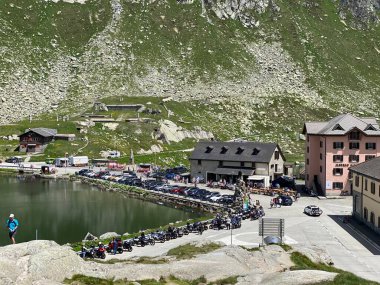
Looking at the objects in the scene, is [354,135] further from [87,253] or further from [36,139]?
[36,139]

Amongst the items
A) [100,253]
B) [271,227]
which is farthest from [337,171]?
[100,253]

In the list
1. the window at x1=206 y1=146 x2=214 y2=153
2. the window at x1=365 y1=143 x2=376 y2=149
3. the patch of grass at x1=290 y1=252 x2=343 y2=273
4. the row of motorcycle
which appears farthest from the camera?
the window at x1=206 y1=146 x2=214 y2=153

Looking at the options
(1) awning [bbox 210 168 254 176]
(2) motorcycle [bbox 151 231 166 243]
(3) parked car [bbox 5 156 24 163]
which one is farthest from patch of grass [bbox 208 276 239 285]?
(3) parked car [bbox 5 156 24 163]

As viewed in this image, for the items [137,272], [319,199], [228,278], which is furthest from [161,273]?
[319,199]

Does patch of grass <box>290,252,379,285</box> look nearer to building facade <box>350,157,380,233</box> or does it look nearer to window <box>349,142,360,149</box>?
building facade <box>350,157,380,233</box>

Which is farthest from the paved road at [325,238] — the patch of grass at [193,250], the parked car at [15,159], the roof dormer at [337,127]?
the parked car at [15,159]

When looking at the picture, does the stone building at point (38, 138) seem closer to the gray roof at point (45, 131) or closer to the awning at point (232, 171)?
the gray roof at point (45, 131)

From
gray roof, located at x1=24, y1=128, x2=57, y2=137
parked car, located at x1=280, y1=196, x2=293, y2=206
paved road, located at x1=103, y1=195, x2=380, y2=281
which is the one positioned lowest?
paved road, located at x1=103, y1=195, x2=380, y2=281
